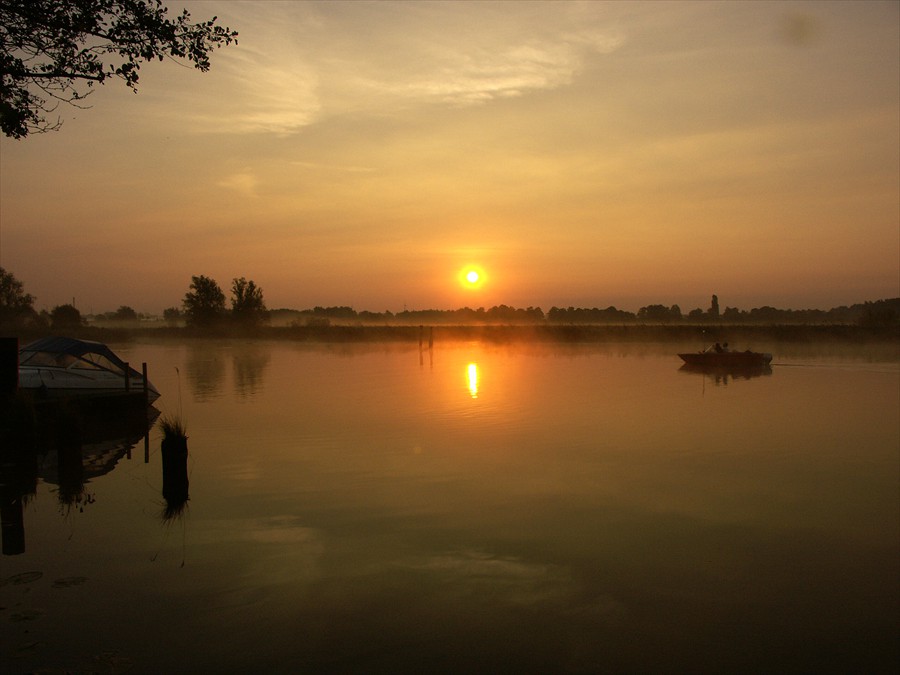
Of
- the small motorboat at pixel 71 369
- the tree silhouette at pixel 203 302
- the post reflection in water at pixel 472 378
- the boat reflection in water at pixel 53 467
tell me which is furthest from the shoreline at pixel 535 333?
the boat reflection in water at pixel 53 467

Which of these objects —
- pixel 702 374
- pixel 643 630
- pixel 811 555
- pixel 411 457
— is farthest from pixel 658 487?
pixel 702 374

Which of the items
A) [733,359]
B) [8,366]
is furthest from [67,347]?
[733,359]

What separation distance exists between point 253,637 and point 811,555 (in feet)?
28.3

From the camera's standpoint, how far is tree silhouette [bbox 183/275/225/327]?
139 m

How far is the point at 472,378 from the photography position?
49281mm

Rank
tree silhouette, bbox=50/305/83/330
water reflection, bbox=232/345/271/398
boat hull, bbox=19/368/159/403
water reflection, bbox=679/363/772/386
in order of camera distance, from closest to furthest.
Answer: boat hull, bbox=19/368/159/403
water reflection, bbox=232/345/271/398
water reflection, bbox=679/363/772/386
tree silhouette, bbox=50/305/83/330

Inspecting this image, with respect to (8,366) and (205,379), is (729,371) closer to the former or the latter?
(205,379)

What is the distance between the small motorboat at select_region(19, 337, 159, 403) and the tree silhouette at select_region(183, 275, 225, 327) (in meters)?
116

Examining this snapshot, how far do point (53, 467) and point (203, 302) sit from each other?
128 meters

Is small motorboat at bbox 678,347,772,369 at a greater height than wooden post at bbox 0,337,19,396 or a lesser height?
lesser

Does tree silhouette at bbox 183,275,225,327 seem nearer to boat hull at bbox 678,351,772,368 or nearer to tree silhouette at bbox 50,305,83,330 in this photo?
tree silhouette at bbox 50,305,83,330

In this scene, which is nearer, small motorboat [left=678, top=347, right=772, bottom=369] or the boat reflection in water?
the boat reflection in water

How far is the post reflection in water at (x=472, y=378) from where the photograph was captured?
1558 inches

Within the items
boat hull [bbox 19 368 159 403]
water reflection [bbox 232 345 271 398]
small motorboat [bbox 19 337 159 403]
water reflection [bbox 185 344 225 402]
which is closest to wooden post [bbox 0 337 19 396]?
boat hull [bbox 19 368 159 403]
